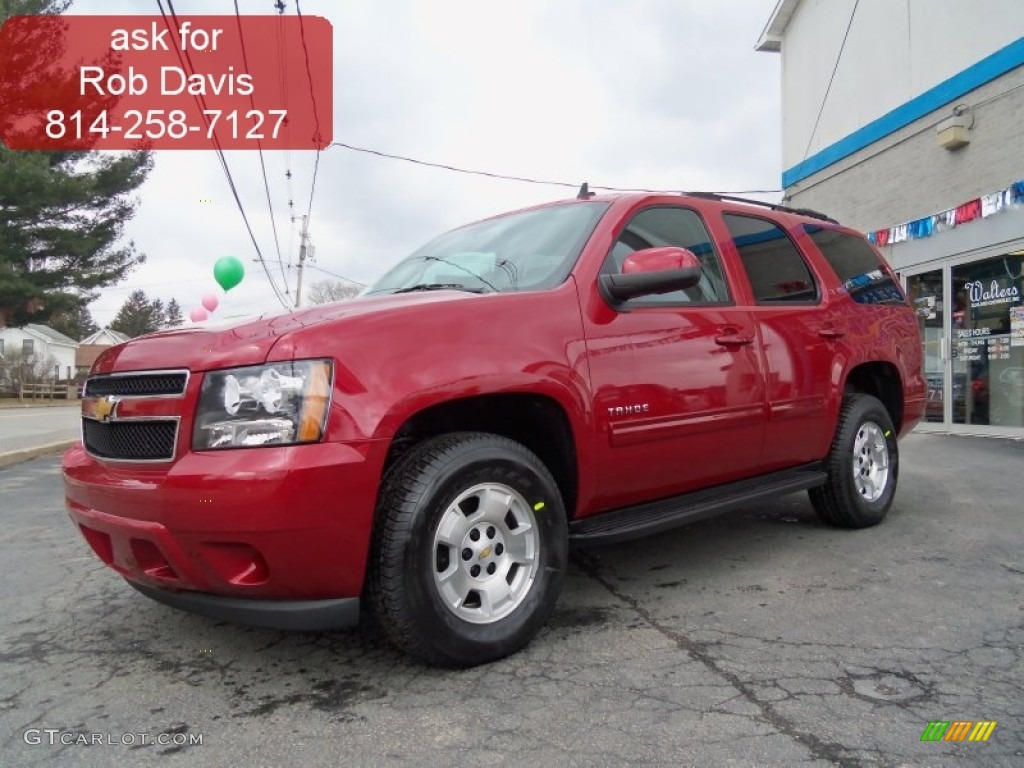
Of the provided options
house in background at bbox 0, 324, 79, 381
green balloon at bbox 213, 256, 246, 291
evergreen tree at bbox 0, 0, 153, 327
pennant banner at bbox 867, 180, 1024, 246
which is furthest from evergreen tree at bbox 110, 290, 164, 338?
pennant banner at bbox 867, 180, 1024, 246

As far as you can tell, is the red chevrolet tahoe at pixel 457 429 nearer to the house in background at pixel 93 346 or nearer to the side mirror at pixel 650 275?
the side mirror at pixel 650 275

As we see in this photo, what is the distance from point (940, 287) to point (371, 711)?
34.7 ft

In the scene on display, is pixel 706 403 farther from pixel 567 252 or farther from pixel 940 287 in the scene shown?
pixel 940 287

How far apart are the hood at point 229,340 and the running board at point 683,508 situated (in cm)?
108

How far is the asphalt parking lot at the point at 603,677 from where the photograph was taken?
6.84 ft

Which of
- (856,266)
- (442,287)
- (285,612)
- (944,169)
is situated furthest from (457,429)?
(944,169)

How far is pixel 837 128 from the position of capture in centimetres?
1280

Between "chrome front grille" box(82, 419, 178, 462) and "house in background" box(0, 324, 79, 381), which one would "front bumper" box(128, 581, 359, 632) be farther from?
"house in background" box(0, 324, 79, 381)

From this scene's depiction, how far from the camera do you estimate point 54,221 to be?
93.1ft

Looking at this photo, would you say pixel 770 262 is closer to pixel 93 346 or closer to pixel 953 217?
pixel 953 217

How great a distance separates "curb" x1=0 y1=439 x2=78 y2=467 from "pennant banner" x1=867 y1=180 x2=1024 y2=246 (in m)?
11.0

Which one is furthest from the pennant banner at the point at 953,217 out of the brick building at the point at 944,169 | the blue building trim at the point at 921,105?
the blue building trim at the point at 921,105

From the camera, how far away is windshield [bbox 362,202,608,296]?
3139 mm

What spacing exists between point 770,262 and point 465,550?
2.53 m
